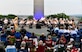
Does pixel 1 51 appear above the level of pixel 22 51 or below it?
above


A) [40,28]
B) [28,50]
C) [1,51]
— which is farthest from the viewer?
[40,28]

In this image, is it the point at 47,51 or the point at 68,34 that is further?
the point at 68,34

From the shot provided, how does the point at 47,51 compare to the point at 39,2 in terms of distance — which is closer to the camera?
the point at 47,51

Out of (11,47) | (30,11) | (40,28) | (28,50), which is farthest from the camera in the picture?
(30,11)

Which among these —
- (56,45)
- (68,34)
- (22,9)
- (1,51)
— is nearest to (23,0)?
(22,9)

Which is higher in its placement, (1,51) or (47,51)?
(1,51)

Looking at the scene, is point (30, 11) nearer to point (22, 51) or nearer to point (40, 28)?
point (40, 28)

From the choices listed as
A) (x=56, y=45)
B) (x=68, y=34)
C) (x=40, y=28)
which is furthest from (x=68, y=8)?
(x=56, y=45)

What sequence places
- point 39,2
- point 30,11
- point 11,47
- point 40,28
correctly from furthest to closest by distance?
point 30,11
point 39,2
point 40,28
point 11,47

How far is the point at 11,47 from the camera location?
853 centimetres

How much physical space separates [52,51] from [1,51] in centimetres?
324

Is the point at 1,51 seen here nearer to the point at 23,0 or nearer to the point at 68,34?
the point at 68,34

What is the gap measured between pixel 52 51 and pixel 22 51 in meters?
0.96

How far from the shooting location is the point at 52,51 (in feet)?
31.6
